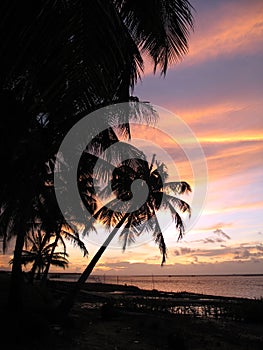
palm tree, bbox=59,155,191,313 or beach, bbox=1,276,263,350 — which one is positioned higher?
palm tree, bbox=59,155,191,313

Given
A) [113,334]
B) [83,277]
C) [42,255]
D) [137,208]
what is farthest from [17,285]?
[42,255]

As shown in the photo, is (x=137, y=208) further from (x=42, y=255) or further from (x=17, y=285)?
(x=42, y=255)

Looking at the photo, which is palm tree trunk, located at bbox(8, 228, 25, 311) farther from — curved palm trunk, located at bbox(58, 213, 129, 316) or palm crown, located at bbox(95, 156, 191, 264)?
palm crown, located at bbox(95, 156, 191, 264)

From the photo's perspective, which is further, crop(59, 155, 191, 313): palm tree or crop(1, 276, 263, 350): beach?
crop(59, 155, 191, 313): palm tree

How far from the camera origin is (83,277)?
43.6ft

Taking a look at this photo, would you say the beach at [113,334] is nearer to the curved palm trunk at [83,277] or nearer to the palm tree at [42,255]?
the curved palm trunk at [83,277]

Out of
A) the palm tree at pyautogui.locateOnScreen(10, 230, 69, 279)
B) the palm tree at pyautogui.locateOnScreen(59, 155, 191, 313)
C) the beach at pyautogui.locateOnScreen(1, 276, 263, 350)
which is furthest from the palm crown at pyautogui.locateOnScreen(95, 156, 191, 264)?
the palm tree at pyautogui.locateOnScreen(10, 230, 69, 279)

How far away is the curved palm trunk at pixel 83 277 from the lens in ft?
39.7

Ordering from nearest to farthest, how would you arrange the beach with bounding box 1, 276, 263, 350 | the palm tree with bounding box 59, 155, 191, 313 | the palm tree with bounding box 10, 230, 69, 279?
the beach with bounding box 1, 276, 263, 350, the palm tree with bounding box 59, 155, 191, 313, the palm tree with bounding box 10, 230, 69, 279

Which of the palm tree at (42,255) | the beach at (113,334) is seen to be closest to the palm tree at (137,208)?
the beach at (113,334)

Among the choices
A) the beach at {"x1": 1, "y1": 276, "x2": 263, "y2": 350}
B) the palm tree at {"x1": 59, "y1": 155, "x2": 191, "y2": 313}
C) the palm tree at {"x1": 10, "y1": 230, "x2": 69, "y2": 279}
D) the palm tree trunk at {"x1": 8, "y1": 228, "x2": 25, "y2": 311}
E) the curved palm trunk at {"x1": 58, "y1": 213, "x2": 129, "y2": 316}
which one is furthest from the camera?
the palm tree at {"x1": 10, "y1": 230, "x2": 69, "y2": 279}

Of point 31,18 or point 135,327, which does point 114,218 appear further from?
point 31,18

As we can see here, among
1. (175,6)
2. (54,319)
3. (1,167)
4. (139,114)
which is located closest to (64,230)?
(54,319)

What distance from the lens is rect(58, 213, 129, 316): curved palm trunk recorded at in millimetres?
12109
